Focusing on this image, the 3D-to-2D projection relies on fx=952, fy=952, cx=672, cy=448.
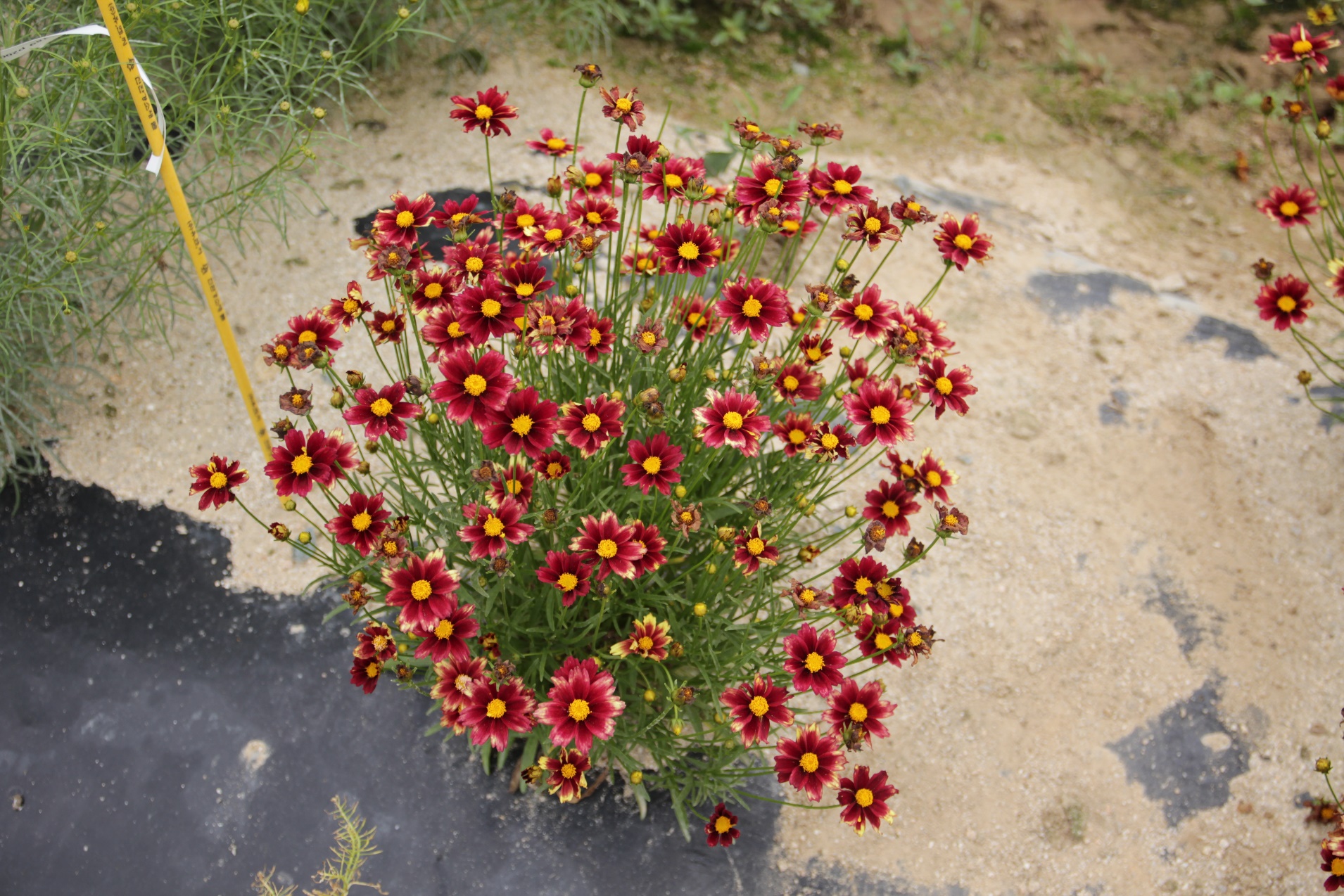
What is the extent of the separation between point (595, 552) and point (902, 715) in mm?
1277

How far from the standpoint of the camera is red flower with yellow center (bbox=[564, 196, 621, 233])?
1.90m

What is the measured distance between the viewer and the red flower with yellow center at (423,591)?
160 cm

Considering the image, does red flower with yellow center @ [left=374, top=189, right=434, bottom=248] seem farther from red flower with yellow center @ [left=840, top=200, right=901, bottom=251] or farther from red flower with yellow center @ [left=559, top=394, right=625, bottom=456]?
red flower with yellow center @ [left=840, top=200, right=901, bottom=251]

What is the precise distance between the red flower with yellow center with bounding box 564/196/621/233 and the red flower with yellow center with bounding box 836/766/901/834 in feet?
3.83

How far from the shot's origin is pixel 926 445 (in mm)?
3178

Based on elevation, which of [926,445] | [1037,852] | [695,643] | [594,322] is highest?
[594,322]

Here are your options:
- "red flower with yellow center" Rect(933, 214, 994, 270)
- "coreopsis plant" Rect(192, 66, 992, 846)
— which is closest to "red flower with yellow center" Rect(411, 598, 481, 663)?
"coreopsis plant" Rect(192, 66, 992, 846)

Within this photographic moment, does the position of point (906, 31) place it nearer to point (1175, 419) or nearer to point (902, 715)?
point (1175, 419)

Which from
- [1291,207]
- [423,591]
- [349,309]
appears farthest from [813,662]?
[1291,207]

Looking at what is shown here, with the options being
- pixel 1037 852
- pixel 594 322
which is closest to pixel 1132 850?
pixel 1037 852

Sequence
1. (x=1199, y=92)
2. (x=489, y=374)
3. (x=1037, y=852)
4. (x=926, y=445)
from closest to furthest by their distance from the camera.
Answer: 1. (x=489, y=374)
2. (x=1037, y=852)
3. (x=926, y=445)
4. (x=1199, y=92)

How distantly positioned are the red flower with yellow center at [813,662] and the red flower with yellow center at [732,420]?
1.17 ft

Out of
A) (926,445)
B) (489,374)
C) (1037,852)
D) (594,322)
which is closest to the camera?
(489,374)

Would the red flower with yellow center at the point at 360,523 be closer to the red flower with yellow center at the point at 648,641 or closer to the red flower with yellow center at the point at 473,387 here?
the red flower with yellow center at the point at 473,387
